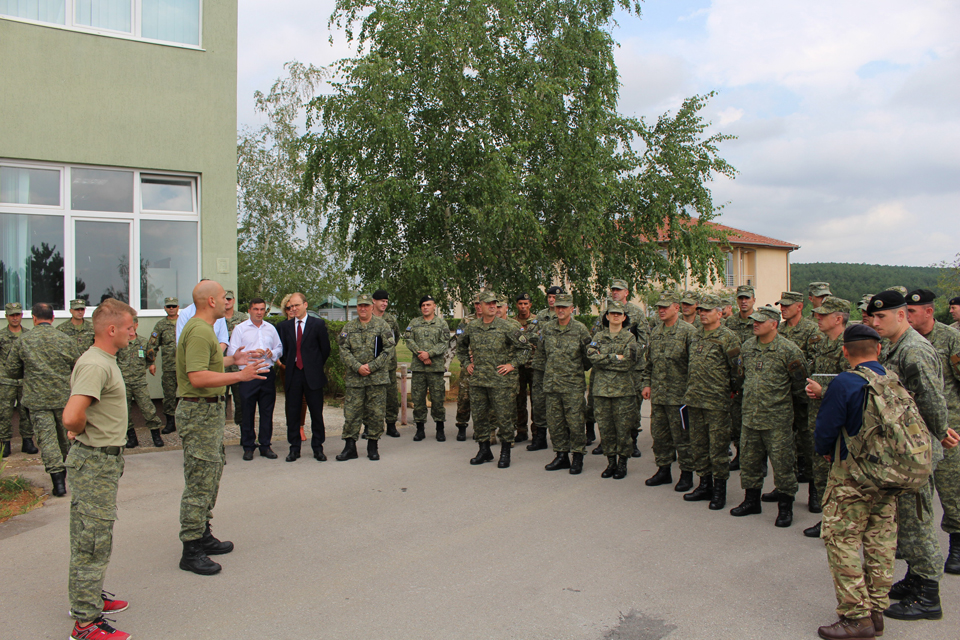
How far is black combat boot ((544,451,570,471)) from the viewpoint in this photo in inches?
293

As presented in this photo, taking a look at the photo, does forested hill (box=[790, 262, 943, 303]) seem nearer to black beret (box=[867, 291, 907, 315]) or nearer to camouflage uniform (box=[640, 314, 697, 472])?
camouflage uniform (box=[640, 314, 697, 472])

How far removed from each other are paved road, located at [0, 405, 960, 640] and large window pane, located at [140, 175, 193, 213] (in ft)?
15.2

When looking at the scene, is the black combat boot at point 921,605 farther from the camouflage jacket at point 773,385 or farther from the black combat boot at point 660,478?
the black combat boot at point 660,478

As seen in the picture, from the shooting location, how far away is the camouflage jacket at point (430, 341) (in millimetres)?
9430

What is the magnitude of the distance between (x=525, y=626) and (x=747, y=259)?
5436 cm

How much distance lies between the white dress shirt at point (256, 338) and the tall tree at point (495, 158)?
16.6 feet

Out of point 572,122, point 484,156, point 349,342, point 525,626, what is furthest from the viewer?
point 572,122

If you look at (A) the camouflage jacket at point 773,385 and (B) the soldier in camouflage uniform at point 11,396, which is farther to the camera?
(B) the soldier in camouflage uniform at point 11,396

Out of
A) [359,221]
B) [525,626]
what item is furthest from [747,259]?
[525,626]

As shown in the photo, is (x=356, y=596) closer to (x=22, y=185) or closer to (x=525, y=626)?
(x=525, y=626)

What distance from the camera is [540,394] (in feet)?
28.8

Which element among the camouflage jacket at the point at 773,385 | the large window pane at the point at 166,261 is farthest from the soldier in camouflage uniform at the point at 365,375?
the camouflage jacket at the point at 773,385

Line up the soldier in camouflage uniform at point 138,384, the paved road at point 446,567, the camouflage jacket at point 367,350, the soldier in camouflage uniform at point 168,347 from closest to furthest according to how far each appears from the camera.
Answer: the paved road at point 446,567 < the camouflage jacket at point 367,350 < the soldier in camouflage uniform at point 138,384 < the soldier in camouflage uniform at point 168,347

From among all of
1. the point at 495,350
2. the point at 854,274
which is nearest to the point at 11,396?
the point at 495,350
